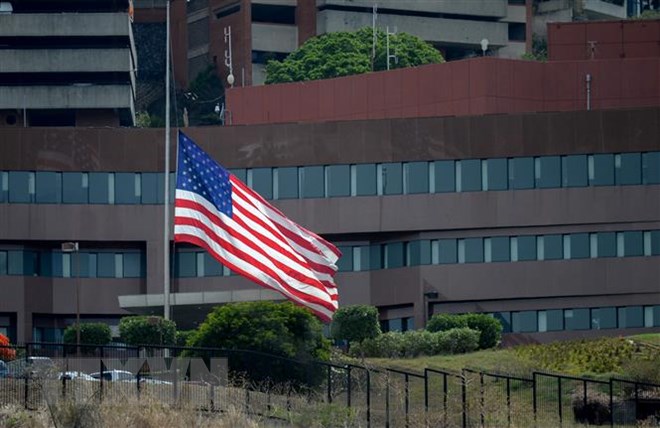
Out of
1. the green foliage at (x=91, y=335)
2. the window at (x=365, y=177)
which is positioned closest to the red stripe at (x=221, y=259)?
the green foliage at (x=91, y=335)

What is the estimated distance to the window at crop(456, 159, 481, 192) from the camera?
80.8 meters

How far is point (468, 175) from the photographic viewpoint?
265 feet

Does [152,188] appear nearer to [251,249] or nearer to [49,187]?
[49,187]

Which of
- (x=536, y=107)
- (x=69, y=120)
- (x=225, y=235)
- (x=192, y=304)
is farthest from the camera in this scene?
(x=69, y=120)

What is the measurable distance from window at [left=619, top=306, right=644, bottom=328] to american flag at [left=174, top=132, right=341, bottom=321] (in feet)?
119

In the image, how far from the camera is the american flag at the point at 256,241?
4472 centimetres

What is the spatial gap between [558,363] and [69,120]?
78.6 meters

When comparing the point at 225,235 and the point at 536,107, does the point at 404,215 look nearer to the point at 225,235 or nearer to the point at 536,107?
the point at 536,107

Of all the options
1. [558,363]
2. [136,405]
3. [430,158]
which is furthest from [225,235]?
[430,158]

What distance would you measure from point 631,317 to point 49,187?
27.3 m

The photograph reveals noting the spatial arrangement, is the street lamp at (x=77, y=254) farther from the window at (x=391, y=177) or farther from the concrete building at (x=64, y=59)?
the concrete building at (x=64, y=59)

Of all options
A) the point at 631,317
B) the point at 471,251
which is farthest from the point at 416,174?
the point at 631,317

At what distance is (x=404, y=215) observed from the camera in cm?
8112

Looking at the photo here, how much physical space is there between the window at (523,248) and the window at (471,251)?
1453 mm
